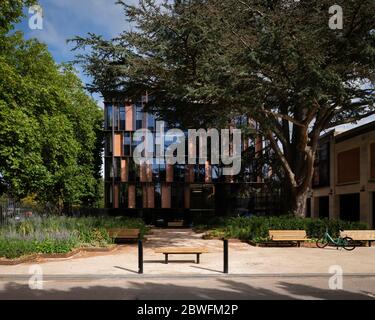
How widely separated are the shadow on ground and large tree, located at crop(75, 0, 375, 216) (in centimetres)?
806

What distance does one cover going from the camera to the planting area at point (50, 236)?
14.7 metres

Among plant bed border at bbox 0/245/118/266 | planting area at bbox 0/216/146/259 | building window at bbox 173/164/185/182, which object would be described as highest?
building window at bbox 173/164/185/182

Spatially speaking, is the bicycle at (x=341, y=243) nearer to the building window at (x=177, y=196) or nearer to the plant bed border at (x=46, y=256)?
the plant bed border at (x=46, y=256)

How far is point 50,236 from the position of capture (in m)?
16.4

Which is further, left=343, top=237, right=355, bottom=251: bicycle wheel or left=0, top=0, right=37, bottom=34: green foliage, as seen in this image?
left=0, top=0, right=37, bottom=34: green foliage

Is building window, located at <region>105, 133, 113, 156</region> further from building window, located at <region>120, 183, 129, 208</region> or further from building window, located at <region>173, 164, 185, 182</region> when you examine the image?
building window, located at <region>173, 164, 185, 182</region>

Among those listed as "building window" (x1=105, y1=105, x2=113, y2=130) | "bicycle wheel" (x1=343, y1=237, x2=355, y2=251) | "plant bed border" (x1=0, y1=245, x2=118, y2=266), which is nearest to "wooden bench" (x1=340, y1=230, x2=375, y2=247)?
"bicycle wheel" (x1=343, y1=237, x2=355, y2=251)

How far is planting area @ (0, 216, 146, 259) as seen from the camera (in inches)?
578

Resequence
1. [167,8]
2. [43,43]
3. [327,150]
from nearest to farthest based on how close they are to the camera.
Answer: [167,8]
[43,43]
[327,150]

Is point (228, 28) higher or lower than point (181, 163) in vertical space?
higher
